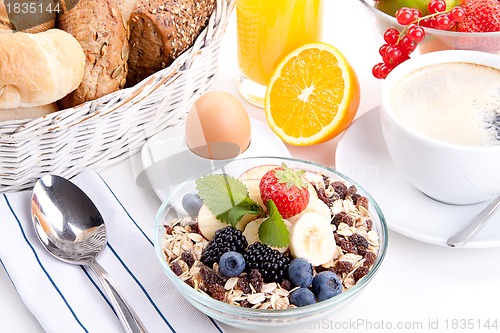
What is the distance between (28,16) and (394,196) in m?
0.73

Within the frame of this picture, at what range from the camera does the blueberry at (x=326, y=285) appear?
0.95 m

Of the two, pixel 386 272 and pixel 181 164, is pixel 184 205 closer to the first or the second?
pixel 181 164

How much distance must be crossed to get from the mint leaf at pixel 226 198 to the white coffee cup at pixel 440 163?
29cm

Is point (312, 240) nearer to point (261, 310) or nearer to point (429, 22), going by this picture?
point (261, 310)

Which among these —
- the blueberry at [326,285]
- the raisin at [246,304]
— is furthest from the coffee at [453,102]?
the raisin at [246,304]

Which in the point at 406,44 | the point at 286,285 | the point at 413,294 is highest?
the point at 406,44

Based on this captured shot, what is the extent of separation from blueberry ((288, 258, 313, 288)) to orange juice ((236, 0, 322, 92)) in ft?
2.11

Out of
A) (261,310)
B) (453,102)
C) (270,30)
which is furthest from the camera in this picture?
(270,30)

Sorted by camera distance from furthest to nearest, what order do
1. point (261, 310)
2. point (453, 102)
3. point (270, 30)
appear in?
point (270, 30), point (453, 102), point (261, 310)

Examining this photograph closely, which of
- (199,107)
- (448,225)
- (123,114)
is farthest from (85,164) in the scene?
(448,225)

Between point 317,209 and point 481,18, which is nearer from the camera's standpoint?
point 317,209

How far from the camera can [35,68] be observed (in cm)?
113

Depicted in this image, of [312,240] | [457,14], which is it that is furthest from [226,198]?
[457,14]

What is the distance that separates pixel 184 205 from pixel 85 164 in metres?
0.29
